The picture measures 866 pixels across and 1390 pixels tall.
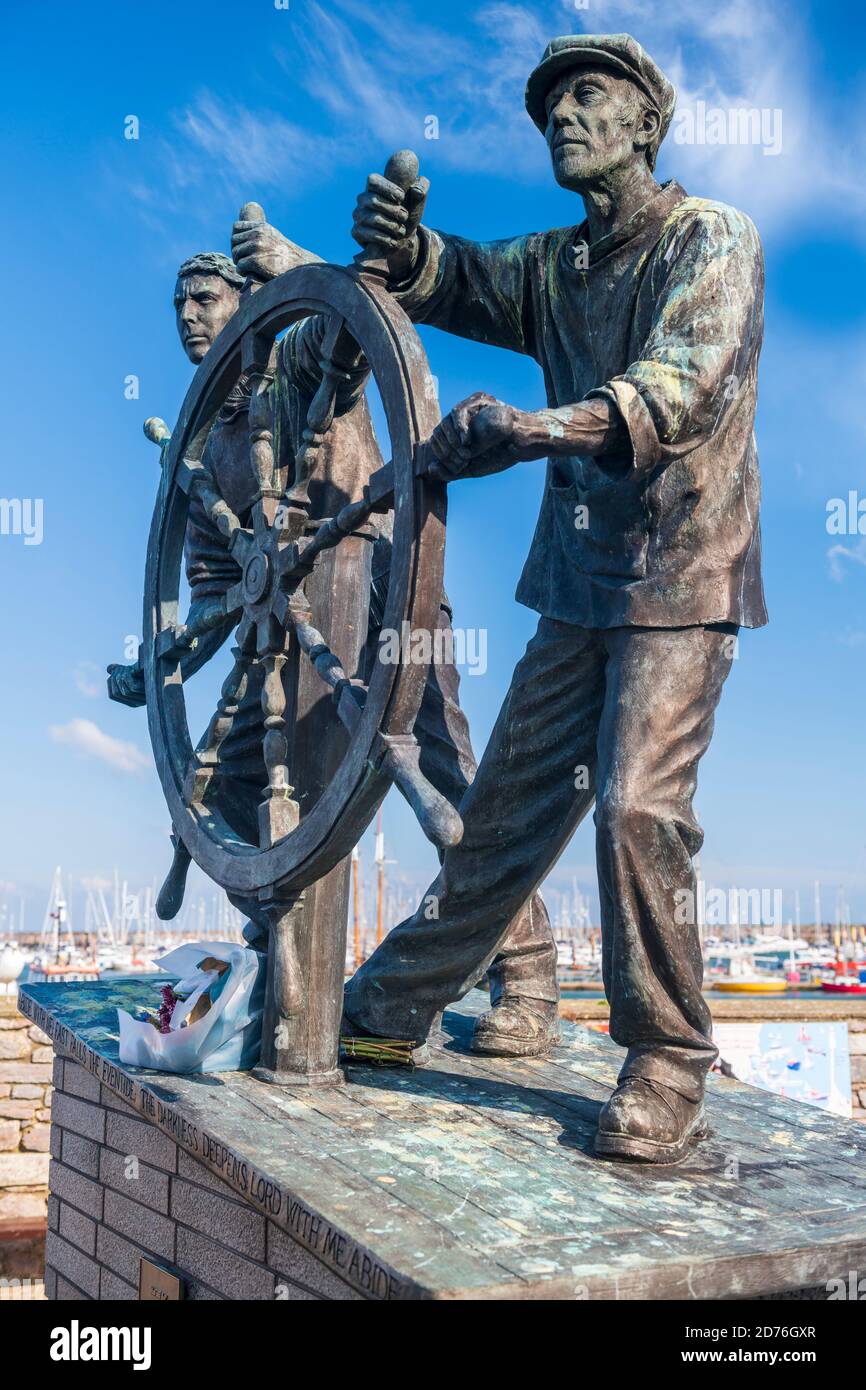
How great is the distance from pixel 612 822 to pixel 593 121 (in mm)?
1582

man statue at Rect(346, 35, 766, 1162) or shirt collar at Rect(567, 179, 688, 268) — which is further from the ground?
shirt collar at Rect(567, 179, 688, 268)

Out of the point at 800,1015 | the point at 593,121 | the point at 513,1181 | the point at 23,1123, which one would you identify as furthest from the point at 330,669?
the point at 800,1015

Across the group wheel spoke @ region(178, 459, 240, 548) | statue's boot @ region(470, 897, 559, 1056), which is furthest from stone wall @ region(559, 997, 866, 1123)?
wheel spoke @ region(178, 459, 240, 548)

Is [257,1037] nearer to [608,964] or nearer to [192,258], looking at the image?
[608,964]

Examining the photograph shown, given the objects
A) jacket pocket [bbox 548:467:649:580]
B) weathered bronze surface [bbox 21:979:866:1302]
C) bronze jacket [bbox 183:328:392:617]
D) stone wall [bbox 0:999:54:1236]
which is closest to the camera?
weathered bronze surface [bbox 21:979:866:1302]

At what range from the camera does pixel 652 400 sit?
109 inches

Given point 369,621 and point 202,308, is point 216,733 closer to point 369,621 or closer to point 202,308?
point 369,621

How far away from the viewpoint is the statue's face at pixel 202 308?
4.65 meters

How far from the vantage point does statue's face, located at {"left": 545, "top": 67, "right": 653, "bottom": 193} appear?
3.18 metres

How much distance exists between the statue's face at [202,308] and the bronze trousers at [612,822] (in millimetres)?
1915

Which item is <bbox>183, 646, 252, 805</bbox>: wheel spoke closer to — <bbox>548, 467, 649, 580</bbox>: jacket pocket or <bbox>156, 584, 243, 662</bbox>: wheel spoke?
<bbox>156, 584, 243, 662</bbox>: wheel spoke

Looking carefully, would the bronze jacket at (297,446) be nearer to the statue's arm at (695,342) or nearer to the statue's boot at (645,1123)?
the statue's arm at (695,342)

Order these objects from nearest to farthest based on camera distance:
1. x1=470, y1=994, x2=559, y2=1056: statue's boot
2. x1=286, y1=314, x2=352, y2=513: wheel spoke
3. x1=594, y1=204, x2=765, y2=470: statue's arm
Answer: x1=594, y1=204, x2=765, y2=470: statue's arm
x1=286, y1=314, x2=352, y2=513: wheel spoke
x1=470, y1=994, x2=559, y2=1056: statue's boot

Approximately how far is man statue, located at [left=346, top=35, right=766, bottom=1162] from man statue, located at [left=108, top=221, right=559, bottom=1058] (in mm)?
326
